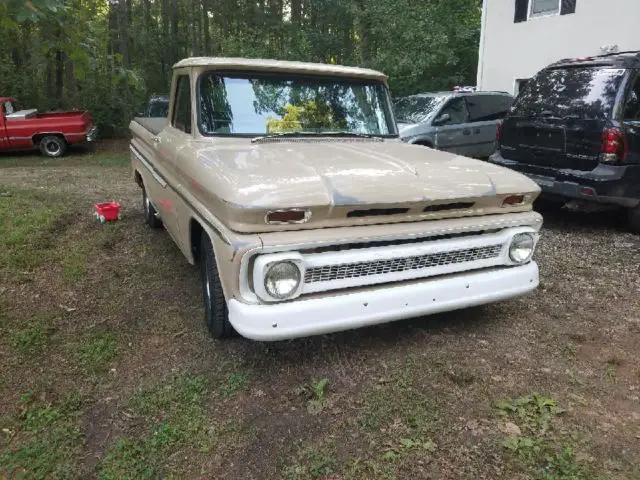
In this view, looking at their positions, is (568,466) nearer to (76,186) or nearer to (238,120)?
(238,120)

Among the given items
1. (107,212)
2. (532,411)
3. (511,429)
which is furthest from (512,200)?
(107,212)

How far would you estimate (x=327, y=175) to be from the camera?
9.45 ft

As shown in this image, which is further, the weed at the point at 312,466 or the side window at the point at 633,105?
the side window at the point at 633,105

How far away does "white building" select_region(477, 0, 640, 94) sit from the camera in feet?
33.7

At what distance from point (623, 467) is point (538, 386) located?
67 centimetres

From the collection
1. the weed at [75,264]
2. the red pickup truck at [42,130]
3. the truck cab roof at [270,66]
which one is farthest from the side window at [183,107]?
the red pickup truck at [42,130]

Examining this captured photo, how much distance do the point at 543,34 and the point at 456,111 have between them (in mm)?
3721

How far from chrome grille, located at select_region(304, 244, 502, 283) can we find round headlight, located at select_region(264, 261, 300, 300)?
0.08 meters

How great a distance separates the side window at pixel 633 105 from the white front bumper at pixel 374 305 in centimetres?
295

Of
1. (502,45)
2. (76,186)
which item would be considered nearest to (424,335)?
(76,186)

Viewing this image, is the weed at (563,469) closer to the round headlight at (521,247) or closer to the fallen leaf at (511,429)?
the fallen leaf at (511,429)

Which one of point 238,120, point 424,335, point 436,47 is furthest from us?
point 436,47

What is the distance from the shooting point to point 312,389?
2.91 m

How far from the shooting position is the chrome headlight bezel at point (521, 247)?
3.37 metres
